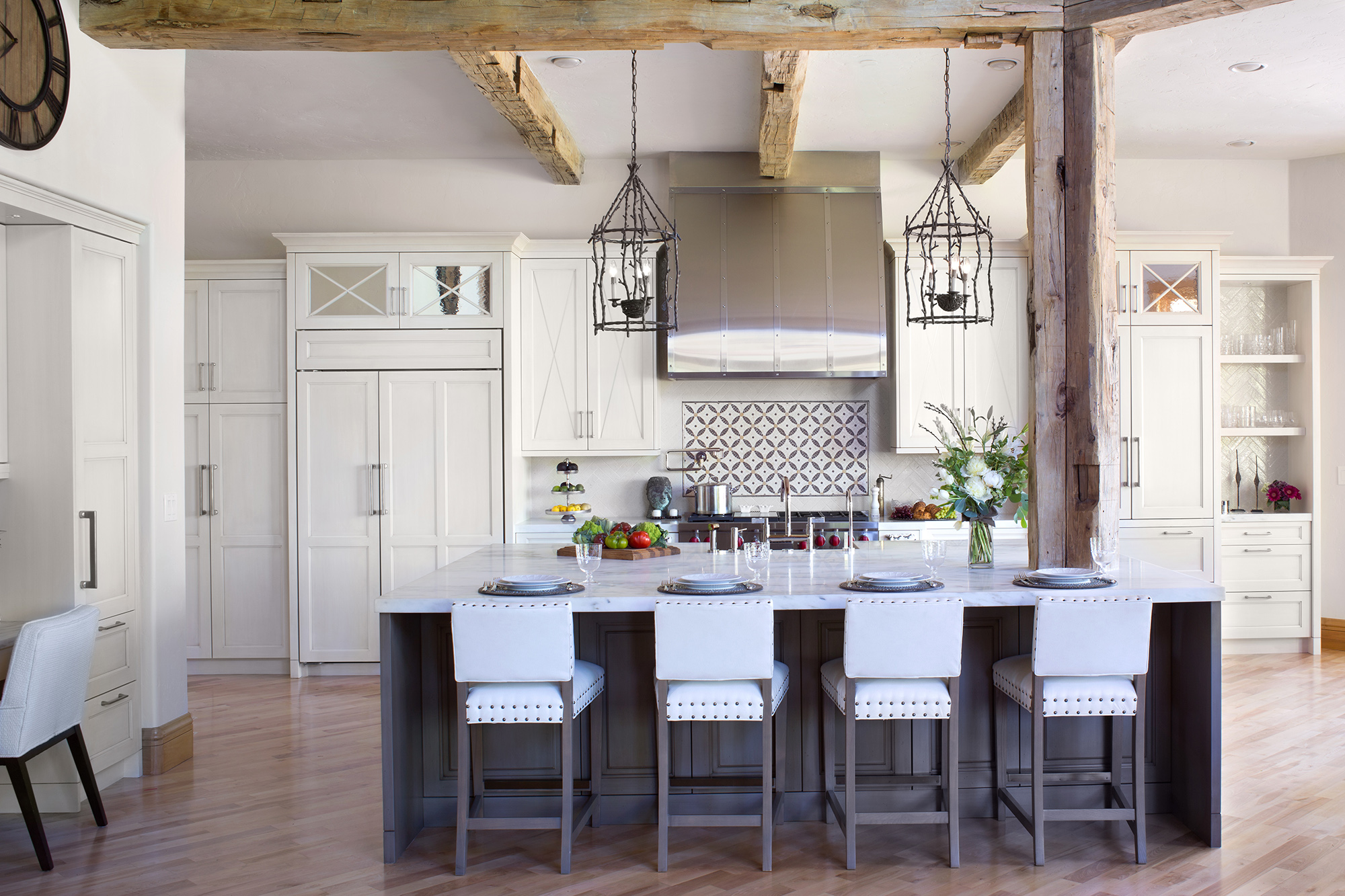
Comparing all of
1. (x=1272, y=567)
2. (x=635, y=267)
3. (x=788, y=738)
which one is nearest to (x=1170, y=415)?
(x=1272, y=567)

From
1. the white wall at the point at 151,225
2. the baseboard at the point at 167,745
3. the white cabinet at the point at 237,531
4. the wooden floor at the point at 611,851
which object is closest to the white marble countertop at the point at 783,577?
the wooden floor at the point at 611,851

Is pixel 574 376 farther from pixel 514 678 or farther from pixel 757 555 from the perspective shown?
pixel 514 678

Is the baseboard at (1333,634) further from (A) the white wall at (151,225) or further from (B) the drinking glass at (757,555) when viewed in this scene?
(A) the white wall at (151,225)

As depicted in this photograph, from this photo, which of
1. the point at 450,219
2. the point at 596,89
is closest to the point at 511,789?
the point at 596,89

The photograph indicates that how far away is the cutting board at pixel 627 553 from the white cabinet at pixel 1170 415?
3289 mm

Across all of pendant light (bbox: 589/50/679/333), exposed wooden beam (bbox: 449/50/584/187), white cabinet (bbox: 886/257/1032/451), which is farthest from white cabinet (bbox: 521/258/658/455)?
white cabinet (bbox: 886/257/1032/451)

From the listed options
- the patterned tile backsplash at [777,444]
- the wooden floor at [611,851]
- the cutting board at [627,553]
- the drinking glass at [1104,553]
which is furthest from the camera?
the patterned tile backsplash at [777,444]

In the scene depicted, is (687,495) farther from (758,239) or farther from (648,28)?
(648,28)

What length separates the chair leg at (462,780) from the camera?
9.57 ft

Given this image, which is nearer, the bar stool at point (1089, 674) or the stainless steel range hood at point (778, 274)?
the bar stool at point (1089, 674)

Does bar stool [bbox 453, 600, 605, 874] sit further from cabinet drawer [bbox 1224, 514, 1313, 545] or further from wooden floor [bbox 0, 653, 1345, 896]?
cabinet drawer [bbox 1224, 514, 1313, 545]

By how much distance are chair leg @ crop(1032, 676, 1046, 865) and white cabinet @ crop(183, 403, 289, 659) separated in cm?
425

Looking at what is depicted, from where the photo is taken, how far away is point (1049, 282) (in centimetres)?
338

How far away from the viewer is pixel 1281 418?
238 inches
